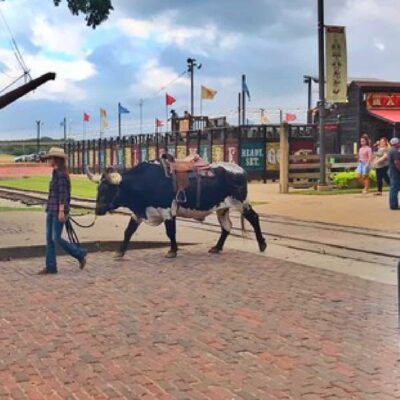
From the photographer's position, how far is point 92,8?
14.2 metres

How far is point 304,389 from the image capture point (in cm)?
493

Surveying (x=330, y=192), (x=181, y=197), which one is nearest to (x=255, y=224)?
(x=181, y=197)

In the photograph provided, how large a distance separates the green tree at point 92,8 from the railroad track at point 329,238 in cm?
455

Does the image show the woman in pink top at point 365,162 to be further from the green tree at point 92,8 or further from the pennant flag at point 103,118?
the pennant flag at point 103,118

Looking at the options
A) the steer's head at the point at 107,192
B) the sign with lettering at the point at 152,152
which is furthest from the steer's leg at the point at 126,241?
the sign with lettering at the point at 152,152

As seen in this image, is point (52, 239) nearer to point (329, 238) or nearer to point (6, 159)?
point (329, 238)

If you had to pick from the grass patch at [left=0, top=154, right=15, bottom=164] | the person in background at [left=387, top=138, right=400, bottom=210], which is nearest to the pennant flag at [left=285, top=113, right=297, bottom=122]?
the person in background at [left=387, top=138, right=400, bottom=210]

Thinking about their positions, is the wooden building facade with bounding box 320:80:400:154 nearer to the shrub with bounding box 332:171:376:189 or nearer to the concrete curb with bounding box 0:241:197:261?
the shrub with bounding box 332:171:376:189

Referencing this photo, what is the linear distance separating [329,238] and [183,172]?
3.27 m

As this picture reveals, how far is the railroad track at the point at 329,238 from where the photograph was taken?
1105cm

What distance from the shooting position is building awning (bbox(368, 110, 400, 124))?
31516 mm

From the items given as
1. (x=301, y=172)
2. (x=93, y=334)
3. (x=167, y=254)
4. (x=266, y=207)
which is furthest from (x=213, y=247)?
(x=301, y=172)

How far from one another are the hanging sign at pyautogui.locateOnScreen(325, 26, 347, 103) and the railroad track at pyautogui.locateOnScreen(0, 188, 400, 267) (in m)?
9.15

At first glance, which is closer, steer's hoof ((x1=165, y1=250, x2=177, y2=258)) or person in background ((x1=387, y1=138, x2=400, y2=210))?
steer's hoof ((x1=165, y1=250, x2=177, y2=258))
